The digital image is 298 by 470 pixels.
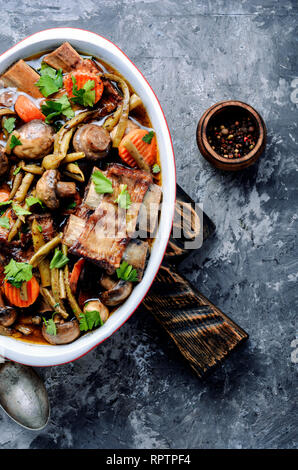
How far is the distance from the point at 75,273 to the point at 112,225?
0.35 meters

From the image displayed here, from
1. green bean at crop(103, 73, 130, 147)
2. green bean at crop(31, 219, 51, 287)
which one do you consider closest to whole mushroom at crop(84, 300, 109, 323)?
green bean at crop(31, 219, 51, 287)

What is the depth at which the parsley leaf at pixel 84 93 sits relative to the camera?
2445 millimetres

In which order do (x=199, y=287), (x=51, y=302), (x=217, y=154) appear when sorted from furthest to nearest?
(x=199, y=287)
(x=217, y=154)
(x=51, y=302)

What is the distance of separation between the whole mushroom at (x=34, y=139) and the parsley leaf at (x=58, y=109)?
0.07 m

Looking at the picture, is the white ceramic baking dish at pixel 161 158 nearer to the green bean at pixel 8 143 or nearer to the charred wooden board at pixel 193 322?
the green bean at pixel 8 143

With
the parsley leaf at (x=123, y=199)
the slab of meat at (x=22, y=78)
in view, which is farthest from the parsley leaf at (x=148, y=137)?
the slab of meat at (x=22, y=78)

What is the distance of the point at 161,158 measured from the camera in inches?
100

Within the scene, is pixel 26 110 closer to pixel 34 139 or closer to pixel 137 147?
pixel 34 139

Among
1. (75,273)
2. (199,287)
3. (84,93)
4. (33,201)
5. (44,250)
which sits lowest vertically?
(199,287)

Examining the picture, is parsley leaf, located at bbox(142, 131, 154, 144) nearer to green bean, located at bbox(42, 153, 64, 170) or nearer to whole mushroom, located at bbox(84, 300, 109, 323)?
green bean, located at bbox(42, 153, 64, 170)

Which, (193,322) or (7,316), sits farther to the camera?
(193,322)

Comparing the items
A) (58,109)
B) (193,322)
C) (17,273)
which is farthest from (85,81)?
(193,322)

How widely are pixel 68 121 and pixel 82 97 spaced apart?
0.15m
